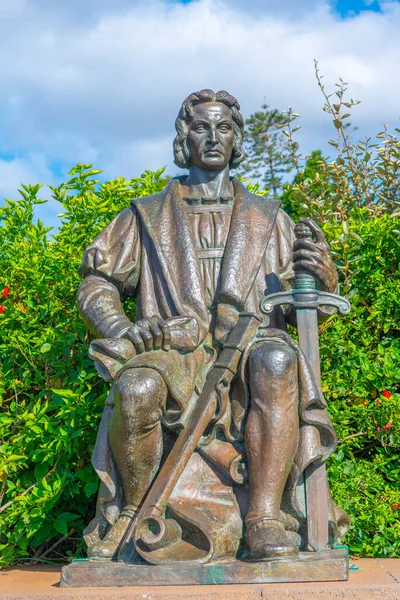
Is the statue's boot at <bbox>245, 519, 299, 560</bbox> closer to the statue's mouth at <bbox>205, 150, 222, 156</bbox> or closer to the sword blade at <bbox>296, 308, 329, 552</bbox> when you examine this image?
the sword blade at <bbox>296, 308, 329, 552</bbox>

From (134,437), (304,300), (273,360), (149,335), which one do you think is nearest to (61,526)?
(134,437)

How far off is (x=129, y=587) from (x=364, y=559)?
168 centimetres

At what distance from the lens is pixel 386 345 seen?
6.30m

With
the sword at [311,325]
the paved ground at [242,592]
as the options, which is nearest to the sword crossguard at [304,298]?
the sword at [311,325]

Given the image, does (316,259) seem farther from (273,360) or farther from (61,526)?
(61,526)

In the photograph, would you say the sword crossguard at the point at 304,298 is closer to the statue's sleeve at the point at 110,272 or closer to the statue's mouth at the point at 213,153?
the statue's sleeve at the point at 110,272

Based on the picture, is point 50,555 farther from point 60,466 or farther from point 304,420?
point 304,420

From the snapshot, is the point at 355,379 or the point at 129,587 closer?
the point at 129,587

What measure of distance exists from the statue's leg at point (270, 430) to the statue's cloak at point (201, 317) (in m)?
0.10

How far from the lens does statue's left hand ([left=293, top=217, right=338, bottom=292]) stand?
4.89 meters

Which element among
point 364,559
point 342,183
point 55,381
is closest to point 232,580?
point 364,559

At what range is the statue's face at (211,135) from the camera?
17.6ft

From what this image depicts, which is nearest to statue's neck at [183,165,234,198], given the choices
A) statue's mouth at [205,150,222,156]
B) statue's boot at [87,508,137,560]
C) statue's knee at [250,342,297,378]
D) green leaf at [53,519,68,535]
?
statue's mouth at [205,150,222,156]

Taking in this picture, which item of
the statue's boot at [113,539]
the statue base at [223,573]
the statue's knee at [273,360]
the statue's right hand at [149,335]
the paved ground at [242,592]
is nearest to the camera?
the paved ground at [242,592]
